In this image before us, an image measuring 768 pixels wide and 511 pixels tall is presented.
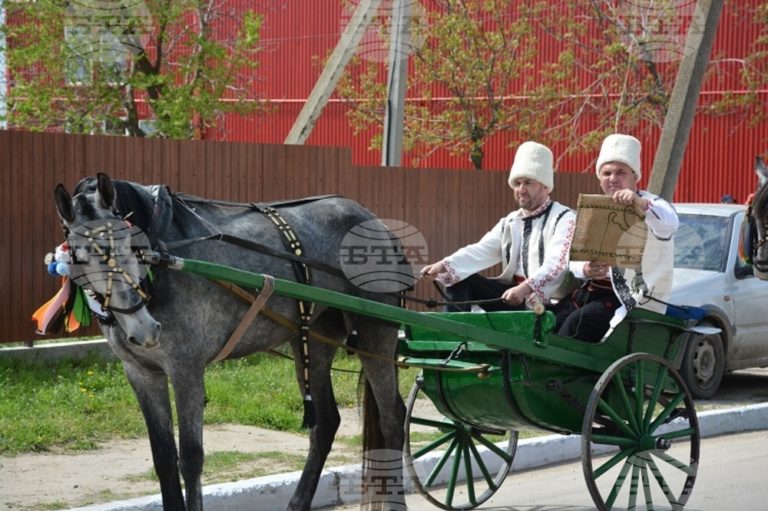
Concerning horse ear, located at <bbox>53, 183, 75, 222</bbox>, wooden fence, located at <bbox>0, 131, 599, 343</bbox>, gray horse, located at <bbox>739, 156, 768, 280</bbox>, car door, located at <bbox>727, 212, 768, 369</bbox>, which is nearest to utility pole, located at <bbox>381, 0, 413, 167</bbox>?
wooden fence, located at <bbox>0, 131, 599, 343</bbox>

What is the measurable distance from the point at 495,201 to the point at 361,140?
15.0 metres

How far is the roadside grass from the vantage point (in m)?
7.87

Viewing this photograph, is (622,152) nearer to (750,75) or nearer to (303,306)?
(303,306)

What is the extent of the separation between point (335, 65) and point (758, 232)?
8925 millimetres

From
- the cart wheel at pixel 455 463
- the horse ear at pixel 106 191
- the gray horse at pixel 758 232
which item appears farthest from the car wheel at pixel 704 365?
the horse ear at pixel 106 191

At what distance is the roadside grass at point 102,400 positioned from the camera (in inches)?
310

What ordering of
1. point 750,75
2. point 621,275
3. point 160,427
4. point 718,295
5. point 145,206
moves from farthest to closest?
point 750,75 → point 718,295 → point 621,275 → point 160,427 → point 145,206

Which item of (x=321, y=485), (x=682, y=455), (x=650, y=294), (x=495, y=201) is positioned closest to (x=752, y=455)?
(x=682, y=455)

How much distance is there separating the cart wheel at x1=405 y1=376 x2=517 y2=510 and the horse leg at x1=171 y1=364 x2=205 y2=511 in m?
1.48

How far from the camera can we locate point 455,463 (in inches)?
268

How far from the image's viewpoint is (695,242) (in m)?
11.6

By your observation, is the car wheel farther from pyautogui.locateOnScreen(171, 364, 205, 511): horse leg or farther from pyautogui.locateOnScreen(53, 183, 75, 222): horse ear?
pyautogui.locateOnScreen(53, 183, 75, 222): horse ear

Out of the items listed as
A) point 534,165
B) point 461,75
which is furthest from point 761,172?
point 461,75

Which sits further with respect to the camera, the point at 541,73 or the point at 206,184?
the point at 541,73
